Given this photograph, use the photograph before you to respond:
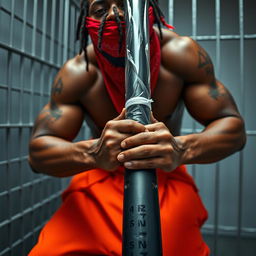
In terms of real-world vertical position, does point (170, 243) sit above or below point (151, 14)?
below

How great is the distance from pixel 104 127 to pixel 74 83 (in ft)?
0.97

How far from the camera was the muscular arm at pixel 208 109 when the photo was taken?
0.77 m

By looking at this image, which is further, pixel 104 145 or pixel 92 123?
pixel 92 123

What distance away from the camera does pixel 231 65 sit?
5.30 feet

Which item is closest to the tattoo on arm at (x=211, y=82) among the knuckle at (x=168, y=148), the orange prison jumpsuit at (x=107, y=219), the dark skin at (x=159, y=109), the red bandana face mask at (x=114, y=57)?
the dark skin at (x=159, y=109)

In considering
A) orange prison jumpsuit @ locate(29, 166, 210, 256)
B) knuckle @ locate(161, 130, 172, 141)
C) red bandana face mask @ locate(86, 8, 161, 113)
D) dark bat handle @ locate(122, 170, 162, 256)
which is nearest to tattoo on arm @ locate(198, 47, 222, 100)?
red bandana face mask @ locate(86, 8, 161, 113)

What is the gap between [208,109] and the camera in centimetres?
86

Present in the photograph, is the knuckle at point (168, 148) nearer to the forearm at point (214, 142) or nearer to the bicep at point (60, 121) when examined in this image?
the forearm at point (214, 142)

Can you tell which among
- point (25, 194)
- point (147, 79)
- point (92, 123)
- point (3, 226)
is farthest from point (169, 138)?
point (25, 194)

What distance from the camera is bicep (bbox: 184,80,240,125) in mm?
852

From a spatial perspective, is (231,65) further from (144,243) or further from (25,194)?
(144,243)

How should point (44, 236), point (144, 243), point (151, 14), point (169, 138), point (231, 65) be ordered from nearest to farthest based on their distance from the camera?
point (144, 243) < point (169, 138) < point (151, 14) < point (44, 236) < point (231, 65)

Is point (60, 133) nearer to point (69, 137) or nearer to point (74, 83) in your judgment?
point (69, 137)

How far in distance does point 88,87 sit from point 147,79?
1.38ft
